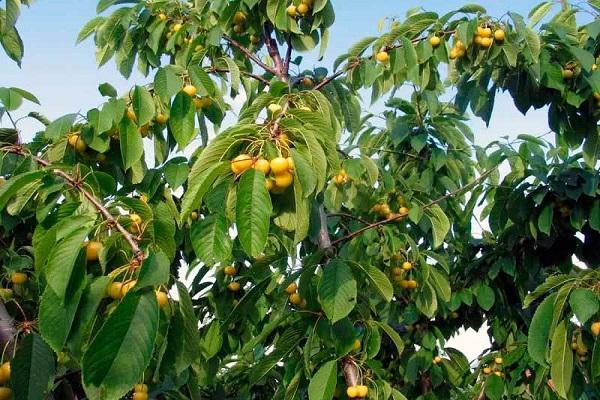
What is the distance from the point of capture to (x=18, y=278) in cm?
239

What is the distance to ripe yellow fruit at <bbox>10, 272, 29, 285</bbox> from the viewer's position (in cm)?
238

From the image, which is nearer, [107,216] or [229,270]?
[107,216]

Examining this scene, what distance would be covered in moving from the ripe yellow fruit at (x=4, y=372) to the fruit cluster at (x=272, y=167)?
0.68m

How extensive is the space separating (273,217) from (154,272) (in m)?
0.40

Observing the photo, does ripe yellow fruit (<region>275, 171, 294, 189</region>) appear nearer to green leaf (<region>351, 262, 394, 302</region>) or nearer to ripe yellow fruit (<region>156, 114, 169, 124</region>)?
green leaf (<region>351, 262, 394, 302</region>)

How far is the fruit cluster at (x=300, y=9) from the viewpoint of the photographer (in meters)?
2.46

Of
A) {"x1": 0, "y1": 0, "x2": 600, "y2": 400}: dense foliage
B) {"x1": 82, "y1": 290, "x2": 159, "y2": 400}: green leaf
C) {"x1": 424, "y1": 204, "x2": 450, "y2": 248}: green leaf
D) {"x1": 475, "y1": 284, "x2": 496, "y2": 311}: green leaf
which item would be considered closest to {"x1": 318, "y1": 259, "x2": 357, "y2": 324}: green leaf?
{"x1": 0, "y1": 0, "x2": 600, "y2": 400}: dense foliage

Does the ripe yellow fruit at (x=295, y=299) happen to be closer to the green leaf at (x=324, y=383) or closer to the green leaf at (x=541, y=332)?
the green leaf at (x=324, y=383)

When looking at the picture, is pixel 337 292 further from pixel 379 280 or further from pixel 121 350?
pixel 121 350

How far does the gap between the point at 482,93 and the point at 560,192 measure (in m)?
0.51

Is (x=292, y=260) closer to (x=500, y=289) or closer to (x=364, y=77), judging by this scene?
(x=364, y=77)

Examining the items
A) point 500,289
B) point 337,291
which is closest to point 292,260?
point 337,291

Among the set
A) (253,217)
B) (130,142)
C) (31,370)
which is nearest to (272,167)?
(253,217)

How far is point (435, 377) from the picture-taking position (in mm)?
3816
